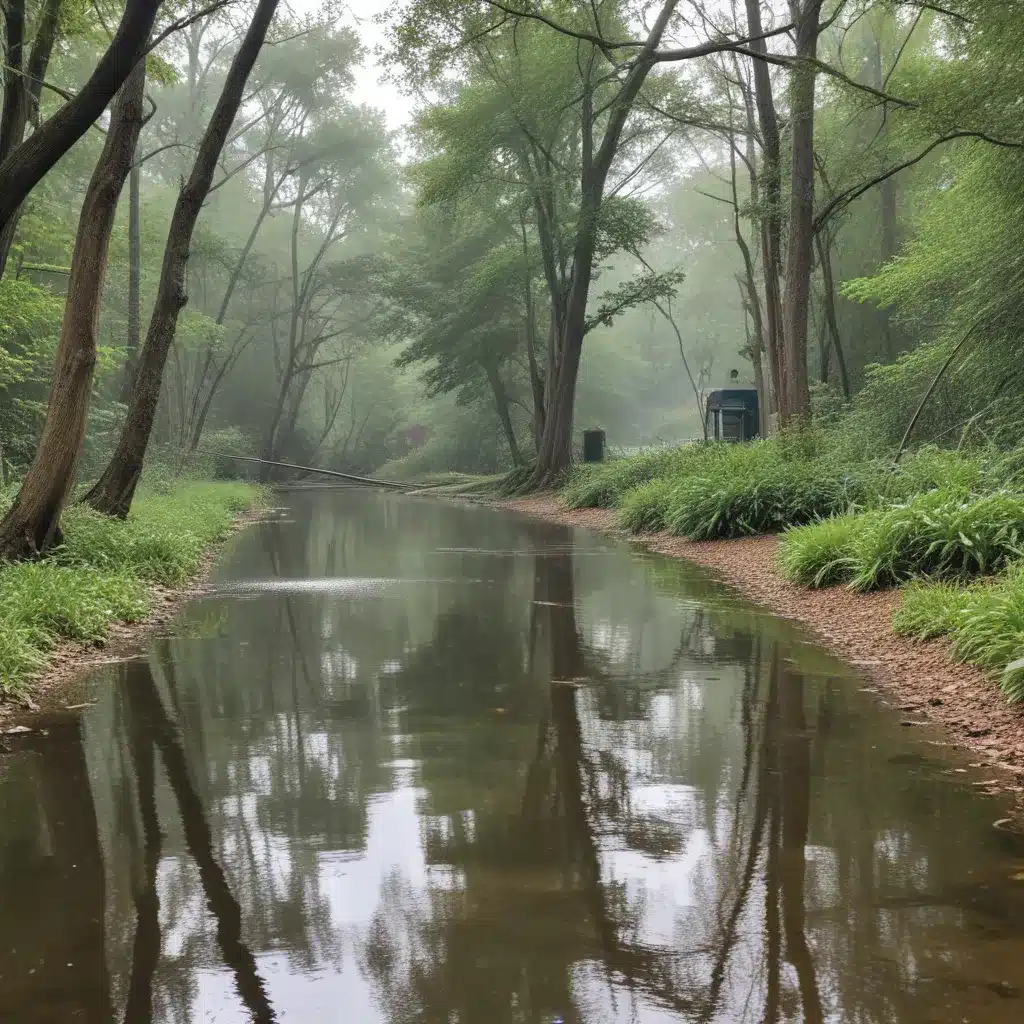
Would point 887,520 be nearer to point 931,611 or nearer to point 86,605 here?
point 931,611

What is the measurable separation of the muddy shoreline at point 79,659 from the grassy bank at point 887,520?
5.12m

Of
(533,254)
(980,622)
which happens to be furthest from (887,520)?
(533,254)

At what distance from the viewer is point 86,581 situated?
832 cm

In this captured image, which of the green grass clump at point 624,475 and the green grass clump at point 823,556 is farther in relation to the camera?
the green grass clump at point 624,475

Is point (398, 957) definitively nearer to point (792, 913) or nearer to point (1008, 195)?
point (792, 913)

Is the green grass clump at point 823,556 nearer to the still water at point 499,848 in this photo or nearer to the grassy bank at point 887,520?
the grassy bank at point 887,520

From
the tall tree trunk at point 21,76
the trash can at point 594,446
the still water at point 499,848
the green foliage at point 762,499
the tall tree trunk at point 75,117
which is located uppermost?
the tall tree trunk at point 21,76

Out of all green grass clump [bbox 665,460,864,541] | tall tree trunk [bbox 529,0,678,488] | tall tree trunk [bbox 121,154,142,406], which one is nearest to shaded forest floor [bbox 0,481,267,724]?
green grass clump [bbox 665,460,864,541]

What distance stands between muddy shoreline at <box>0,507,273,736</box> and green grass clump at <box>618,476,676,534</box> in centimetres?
789

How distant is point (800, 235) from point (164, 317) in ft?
29.9

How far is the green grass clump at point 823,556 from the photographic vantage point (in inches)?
359

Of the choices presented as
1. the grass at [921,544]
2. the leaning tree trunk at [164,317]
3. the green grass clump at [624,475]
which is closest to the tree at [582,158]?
the green grass clump at [624,475]

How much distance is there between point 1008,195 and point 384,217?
35.0 m

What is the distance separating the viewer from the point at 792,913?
9.96 feet
